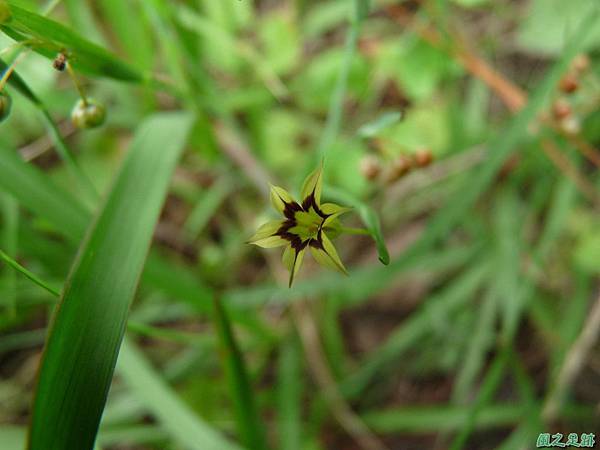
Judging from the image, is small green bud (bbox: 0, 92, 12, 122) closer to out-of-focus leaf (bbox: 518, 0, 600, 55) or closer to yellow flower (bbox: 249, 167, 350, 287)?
yellow flower (bbox: 249, 167, 350, 287)

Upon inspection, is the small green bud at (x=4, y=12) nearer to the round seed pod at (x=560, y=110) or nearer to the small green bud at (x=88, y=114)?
the small green bud at (x=88, y=114)

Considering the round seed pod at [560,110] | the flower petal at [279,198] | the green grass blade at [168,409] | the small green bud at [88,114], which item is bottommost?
the flower petal at [279,198]

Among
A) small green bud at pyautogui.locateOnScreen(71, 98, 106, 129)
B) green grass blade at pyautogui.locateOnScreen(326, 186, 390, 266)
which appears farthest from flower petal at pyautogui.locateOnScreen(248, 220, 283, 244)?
small green bud at pyautogui.locateOnScreen(71, 98, 106, 129)

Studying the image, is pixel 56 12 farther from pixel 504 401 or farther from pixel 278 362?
pixel 504 401

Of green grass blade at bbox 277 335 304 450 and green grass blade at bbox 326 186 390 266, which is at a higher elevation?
green grass blade at bbox 277 335 304 450

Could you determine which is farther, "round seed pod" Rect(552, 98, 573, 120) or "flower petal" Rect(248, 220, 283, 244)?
"round seed pod" Rect(552, 98, 573, 120)

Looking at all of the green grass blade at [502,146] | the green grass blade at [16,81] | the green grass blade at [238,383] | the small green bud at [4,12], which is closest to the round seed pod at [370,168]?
the green grass blade at [502,146]

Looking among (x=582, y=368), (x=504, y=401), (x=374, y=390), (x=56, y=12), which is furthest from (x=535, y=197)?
(x=56, y=12)
